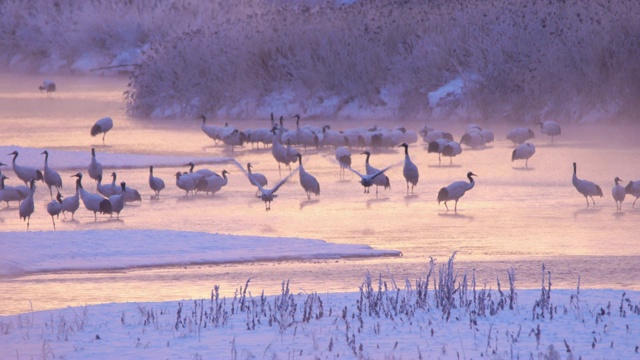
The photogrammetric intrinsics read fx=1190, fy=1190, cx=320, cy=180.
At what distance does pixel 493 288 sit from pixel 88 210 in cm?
802

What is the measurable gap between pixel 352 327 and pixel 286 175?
40.3 feet

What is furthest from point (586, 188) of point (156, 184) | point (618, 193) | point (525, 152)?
point (156, 184)

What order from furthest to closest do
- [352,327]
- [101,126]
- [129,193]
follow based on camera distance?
[101,126] < [129,193] < [352,327]

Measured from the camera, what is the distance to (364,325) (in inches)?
354

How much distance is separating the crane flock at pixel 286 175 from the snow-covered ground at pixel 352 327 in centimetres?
630

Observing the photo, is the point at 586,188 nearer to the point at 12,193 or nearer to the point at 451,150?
the point at 451,150

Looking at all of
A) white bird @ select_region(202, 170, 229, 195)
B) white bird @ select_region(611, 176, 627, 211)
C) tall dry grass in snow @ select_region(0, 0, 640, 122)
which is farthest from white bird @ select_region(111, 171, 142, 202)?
tall dry grass in snow @ select_region(0, 0, 640, 122)

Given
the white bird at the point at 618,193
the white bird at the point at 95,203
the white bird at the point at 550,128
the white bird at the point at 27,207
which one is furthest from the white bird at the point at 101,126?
the white bird at the point at 618,193

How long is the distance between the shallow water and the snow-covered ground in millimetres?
1241

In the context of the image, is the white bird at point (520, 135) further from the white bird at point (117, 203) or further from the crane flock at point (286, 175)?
the white bird at point (117, 203)

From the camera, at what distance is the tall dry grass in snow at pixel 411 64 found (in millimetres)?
29266

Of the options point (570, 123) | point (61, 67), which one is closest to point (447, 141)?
point (570, 123)

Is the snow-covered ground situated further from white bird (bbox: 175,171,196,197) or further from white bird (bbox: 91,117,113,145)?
white bird (bbox: 91,117,113,145)

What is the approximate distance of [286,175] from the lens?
829 inches
